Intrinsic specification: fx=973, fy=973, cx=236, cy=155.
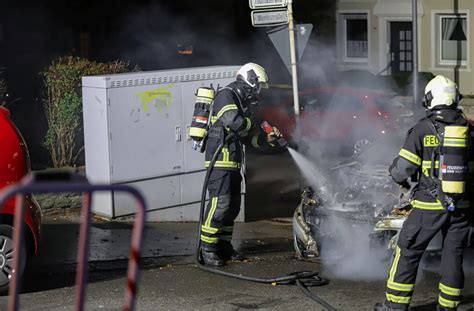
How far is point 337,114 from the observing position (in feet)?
55.5

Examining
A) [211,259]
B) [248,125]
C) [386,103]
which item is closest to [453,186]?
[248,125]

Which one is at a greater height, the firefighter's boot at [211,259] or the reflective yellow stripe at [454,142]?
the reflective yellow stripe at [454,142]

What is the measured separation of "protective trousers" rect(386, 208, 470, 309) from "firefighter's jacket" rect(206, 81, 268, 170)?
88.5 inches

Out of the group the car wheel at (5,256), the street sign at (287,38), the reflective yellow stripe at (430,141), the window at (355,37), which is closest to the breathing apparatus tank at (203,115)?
the car wheel at (5,256)

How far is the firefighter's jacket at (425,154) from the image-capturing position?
6945 millimetres

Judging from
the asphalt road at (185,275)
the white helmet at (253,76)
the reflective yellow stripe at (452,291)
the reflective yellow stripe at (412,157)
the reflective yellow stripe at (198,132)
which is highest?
the white helmet at (253,76)

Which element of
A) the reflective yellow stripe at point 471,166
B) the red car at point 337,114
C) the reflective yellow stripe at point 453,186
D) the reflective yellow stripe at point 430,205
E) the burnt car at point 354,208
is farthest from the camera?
the red car at point 337,114

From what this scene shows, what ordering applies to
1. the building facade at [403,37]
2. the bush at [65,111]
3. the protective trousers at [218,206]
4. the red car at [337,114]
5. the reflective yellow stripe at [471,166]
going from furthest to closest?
the building facade at [403,37] → the red car at [337,114] → the bush at [65,111] → the protective trousers at [218,206] → the reflective yellow stripe at [471,166]

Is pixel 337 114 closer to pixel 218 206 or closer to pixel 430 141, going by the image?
pixel 218 206

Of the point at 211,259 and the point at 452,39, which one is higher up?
the point at 452,39

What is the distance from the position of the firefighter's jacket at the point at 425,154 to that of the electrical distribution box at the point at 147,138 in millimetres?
4270

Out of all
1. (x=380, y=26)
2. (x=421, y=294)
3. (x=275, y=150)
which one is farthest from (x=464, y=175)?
(x=380, y=26)

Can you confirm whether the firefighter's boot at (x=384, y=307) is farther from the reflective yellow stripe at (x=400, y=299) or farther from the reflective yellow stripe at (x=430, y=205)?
the reflective yellow stripe at (x=430, y=205)

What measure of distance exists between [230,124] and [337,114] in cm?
840
